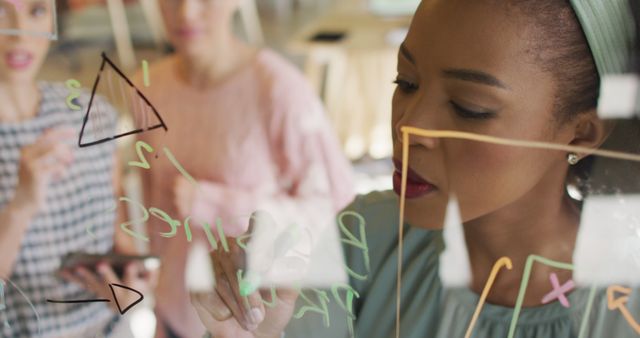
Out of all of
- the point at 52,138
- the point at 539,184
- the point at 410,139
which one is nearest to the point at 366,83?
the point at 410,139

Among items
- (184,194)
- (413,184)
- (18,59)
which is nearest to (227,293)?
(184,194)

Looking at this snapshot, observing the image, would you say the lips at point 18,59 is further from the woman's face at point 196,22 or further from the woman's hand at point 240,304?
the woman's hand at point 240,304

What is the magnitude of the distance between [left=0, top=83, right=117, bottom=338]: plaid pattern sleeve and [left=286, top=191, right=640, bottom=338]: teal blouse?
244 mm

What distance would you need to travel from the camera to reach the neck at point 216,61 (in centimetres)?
67

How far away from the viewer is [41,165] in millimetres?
715

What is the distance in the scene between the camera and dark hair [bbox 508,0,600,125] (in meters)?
0.56

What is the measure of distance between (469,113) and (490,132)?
3 cm

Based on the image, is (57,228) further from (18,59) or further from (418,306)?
(418,306)

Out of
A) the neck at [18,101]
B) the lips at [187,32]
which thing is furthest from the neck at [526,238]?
the neck at [18,101]

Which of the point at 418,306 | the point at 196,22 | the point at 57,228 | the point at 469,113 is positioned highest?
the point at 196,22

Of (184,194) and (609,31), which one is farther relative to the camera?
(184,194)

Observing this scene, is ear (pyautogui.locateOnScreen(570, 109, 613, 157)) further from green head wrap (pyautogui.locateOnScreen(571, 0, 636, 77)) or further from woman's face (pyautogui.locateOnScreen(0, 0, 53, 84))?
woman's face (pyautogui.locateOnScreen(0, 0, 53, 84))

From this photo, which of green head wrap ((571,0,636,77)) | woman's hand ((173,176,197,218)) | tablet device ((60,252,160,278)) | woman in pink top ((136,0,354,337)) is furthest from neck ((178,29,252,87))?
green head wrap ((571,0,636,77))

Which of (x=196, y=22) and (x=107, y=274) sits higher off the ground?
(x=196, y=22)
